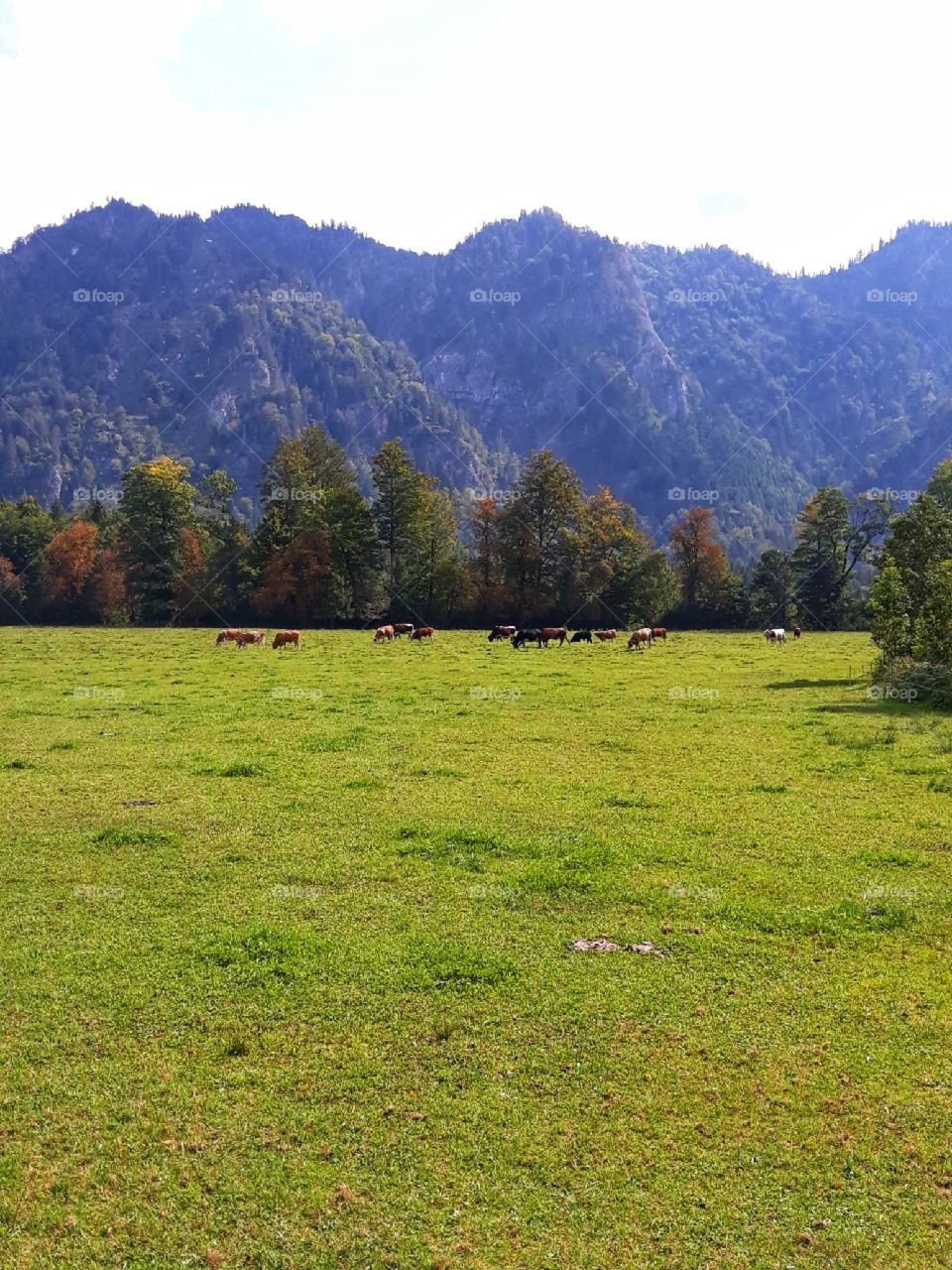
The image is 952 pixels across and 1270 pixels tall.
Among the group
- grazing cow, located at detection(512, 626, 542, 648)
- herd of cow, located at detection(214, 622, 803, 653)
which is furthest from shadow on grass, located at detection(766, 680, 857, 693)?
grazing cow, located at detection(512, 626, 542, 648)

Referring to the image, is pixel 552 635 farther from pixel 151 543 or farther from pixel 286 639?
pixel 151 543

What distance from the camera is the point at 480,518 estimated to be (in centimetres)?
8388

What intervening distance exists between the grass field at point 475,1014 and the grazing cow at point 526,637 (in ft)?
112

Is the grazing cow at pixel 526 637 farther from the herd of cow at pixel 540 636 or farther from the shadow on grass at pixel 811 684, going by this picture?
the shadow on grass at pixel 811 684

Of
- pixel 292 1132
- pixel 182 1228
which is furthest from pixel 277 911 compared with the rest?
pixel 182 1228

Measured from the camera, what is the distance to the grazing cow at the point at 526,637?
5275cm

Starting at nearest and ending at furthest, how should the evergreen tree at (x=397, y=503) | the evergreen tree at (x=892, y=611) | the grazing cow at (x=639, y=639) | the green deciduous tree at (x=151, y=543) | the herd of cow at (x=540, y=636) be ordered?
the evergreen tree at (x=892, y=611)
the grazing cow at (x=639, y=639)
the herd of cow at (x=540, y=636)
the evergreen tree at (x=397, y=503)
the green deciduous tree at (x=151, y=543)

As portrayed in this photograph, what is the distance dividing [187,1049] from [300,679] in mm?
26898

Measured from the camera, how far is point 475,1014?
8305 millimetres

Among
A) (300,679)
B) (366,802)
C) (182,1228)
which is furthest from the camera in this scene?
(300,679)

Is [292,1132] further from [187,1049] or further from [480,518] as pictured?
[480,518]

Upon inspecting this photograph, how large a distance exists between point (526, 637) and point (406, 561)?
116 ft

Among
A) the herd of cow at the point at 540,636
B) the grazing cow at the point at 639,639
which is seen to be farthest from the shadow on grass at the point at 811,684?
the herd of cow at the point at 540,636

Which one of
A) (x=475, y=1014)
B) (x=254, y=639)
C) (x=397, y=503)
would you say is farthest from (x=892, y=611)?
(x=397, y=503)
